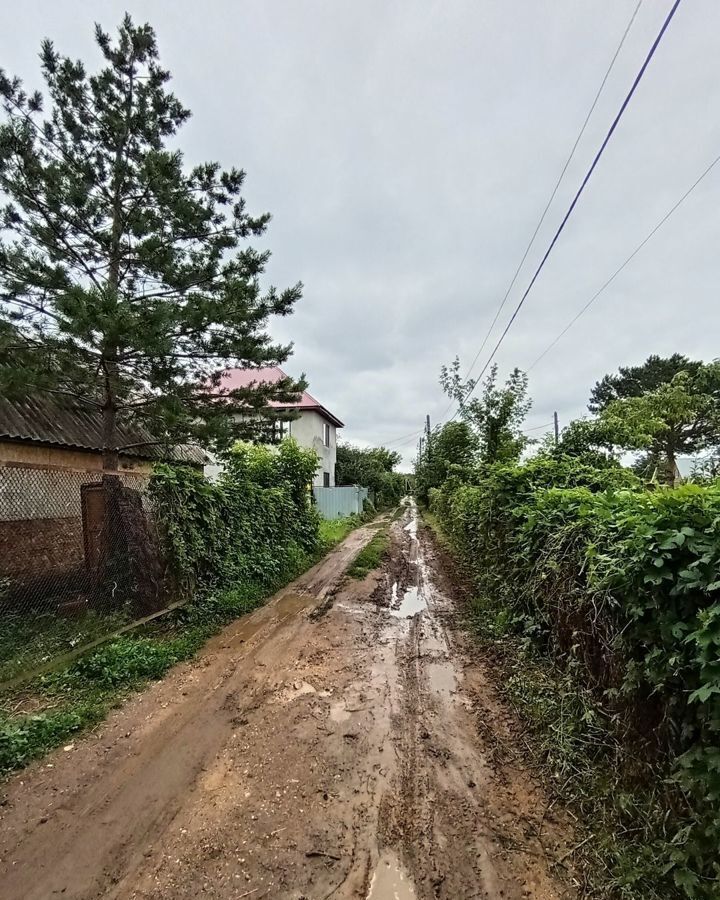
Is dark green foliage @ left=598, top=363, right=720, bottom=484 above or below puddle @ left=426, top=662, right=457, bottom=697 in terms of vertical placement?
above

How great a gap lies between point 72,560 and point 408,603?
4854 mm

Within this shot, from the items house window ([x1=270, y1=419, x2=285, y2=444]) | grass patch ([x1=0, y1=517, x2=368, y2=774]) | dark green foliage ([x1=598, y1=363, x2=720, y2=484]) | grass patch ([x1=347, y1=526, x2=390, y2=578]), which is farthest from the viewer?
dark green foliage ([x1=598, y1=363, x2=720, y2=484])

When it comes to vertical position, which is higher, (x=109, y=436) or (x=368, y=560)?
(x=109, y=436)

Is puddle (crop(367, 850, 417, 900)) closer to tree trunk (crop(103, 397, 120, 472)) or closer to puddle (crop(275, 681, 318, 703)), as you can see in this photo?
puddle (crop(275, 681, 318, 703))

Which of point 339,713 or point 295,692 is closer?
point 339,713

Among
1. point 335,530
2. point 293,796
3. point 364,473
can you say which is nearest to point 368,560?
point 335,530

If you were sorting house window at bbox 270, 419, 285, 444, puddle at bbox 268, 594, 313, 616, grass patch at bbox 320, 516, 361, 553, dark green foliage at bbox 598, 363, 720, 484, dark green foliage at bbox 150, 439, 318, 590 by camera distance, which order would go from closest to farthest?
dark green foliage at bbox 150, 439, 318, 590 < puddle at bbox 268, 594, 313, 616 < house window at bbox 270, 419, 285, 444 < grass patch at bbox 320, 516, 361, 553 < dark green foliage at bbox 598, 363, 720, 484

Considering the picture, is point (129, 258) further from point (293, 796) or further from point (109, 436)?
point (293, 796)

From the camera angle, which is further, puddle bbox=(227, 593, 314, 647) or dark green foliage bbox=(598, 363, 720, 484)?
dark green foliage bbox=(598, 363, 720, 484)

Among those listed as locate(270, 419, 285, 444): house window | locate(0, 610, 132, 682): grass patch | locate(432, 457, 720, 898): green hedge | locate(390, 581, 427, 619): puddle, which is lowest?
locate(390, 581, 427, 619): puddle

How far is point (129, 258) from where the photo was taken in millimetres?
7215

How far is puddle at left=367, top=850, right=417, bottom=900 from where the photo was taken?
2033mm

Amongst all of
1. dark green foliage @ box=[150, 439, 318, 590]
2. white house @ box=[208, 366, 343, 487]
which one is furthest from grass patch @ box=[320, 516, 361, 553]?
white house @ box=[208, 366, 343, 487]

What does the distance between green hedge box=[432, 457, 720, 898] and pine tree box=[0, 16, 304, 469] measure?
5.26 meters
